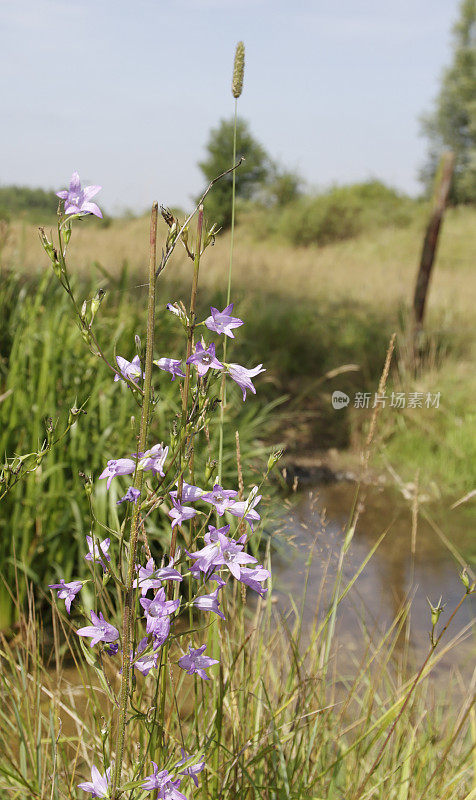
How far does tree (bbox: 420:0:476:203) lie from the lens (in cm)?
4003

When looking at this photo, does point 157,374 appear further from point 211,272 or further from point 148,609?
point 211,272

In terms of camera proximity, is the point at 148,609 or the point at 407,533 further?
the point at 407,533

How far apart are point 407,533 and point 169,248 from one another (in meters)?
4.37

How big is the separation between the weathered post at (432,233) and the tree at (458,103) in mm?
35377

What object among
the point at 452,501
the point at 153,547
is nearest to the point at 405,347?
the point at 452,501

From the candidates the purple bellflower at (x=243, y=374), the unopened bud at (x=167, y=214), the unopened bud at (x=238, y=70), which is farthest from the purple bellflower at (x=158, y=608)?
the unopened bud at (x=238, y=70)

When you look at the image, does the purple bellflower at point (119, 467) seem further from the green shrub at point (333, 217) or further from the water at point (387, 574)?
the green shrub at point (333, 217)

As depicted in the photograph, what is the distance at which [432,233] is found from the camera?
261 inches

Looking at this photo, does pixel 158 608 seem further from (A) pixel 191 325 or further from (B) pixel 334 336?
(B) pixel 334 336

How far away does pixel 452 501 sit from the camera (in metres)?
5.43

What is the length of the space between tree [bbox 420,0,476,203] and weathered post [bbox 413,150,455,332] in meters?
35.4

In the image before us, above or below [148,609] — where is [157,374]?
below

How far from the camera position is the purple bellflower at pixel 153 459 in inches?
34.7

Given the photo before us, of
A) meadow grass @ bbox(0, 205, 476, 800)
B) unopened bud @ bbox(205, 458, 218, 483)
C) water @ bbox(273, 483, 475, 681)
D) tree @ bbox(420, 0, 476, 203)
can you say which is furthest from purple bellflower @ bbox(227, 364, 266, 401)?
tree @ bbox(420, 0, 476, 203)
